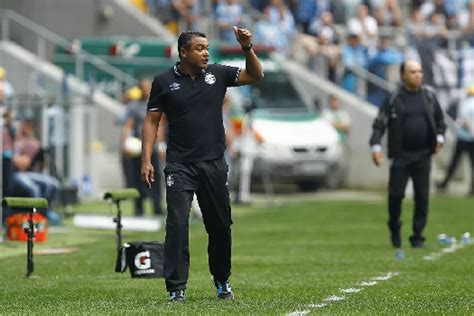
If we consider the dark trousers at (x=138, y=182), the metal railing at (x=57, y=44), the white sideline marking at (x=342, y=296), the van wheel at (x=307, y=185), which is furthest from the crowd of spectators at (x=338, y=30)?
the white sideline marking at (x=342, y=296)

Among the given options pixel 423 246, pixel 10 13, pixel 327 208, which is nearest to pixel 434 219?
pixel 327 208

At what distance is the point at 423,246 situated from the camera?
1947cm

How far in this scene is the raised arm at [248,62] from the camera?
40.0 feet

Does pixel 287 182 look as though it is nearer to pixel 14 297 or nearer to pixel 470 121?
pixel 470 121

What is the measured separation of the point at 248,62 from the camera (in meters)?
12.6

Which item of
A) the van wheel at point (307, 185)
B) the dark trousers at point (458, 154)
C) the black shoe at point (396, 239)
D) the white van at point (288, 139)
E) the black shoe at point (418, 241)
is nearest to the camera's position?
the black shoe at point (396, 239)

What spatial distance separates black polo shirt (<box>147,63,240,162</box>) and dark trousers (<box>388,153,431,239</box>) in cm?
635

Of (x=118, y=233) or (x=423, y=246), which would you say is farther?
(x=423, y=246)

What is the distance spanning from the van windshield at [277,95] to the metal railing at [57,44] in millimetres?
2547

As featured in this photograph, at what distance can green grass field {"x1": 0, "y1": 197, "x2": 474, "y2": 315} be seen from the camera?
12320mm

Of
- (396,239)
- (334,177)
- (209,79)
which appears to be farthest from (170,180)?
(334,177)

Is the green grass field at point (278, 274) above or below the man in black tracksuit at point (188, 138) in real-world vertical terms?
below

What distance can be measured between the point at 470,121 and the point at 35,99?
9.82 meters

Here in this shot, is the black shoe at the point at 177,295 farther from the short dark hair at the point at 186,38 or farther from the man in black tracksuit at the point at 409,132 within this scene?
the man in black tracksuit at the point at 409,132
